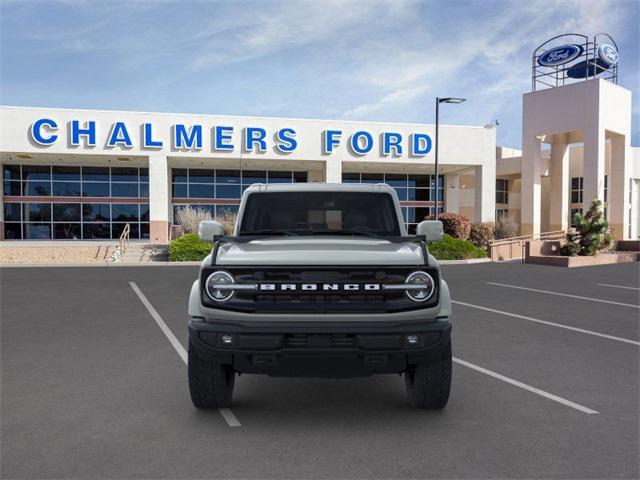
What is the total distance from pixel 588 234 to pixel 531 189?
34.0 ft

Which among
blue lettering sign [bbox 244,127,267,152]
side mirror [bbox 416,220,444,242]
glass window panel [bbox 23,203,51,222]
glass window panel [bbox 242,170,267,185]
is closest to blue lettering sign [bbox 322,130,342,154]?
blue lettering sign [bbox 244,127,267,152]

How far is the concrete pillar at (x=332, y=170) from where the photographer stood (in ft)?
113

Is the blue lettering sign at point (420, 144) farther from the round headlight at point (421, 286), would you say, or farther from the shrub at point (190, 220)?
the round headlight at point (421, 286)

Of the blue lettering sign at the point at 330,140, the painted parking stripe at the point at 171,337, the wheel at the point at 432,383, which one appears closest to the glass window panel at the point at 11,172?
the blue lettering sign at the point at 330,140

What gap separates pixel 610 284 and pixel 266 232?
14.0m

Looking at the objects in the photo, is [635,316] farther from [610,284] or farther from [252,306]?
[252,306]

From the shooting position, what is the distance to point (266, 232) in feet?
18.7

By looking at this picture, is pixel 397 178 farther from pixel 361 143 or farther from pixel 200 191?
pixel 200 191

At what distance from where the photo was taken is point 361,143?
3484 centimetres

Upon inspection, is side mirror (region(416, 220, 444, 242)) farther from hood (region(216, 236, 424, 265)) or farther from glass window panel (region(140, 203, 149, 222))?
glass window panel (region(140, 203, 149, 222))

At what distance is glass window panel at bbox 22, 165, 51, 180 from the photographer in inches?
1410

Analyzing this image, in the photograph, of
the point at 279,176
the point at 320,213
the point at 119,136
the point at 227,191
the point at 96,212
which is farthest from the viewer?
the point at 279,176

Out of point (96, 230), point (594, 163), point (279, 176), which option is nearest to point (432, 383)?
point (594, 163)

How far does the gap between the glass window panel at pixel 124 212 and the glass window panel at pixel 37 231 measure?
4.16 meters
